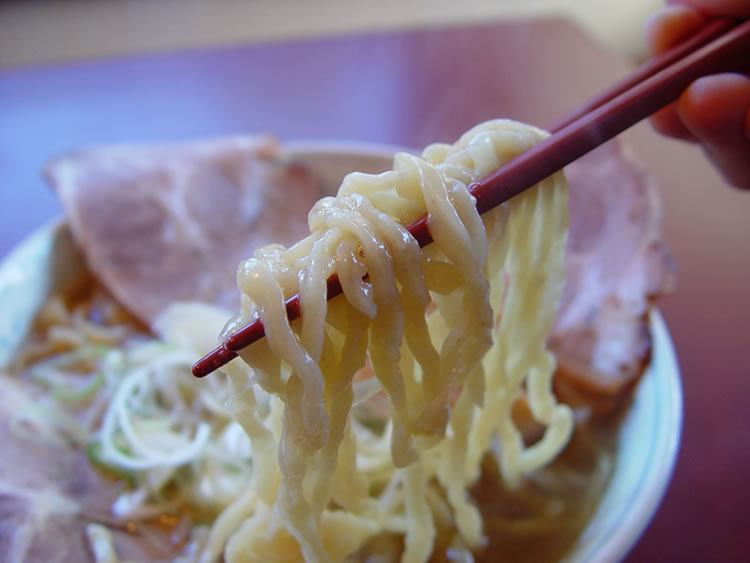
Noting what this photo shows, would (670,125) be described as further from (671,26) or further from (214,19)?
(214,19)

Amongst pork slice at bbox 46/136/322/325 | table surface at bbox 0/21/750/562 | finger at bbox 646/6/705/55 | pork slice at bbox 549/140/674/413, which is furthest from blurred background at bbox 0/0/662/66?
finger at bbox 646/6/705/55

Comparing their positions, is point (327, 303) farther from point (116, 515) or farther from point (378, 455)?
point (116, 515)

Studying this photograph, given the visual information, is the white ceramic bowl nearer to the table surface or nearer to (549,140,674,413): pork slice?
(549,140,674,413): pork slice

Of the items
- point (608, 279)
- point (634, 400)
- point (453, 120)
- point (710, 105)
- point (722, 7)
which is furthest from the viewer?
point (453, 120)

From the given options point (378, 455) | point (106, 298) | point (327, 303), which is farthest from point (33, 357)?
point (327, 303)

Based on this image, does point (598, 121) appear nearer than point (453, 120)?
Yes

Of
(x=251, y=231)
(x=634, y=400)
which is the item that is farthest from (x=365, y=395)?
(x=251, y=231)

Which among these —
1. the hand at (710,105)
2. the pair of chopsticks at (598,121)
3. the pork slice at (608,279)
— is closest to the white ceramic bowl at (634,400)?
the pork slice at (608,279)

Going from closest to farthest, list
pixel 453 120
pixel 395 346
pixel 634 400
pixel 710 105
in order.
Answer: pixel 395 346 → pixel 710 105 → pixel 634 400 → pixel 453 120
